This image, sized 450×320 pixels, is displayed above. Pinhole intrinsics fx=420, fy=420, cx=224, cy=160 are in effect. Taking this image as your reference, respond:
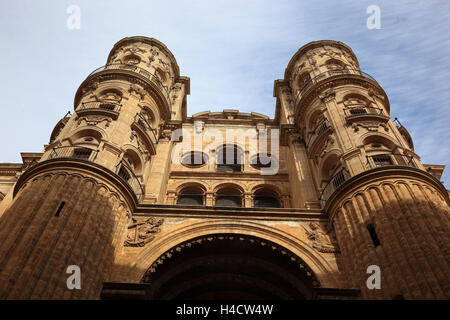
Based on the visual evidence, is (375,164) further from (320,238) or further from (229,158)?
(229,158)

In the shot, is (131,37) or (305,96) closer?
(305,96)

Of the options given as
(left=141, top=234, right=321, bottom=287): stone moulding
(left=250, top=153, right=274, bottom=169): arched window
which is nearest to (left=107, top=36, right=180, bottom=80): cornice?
(left=250, top=153, right=274, bottom=169): arched window

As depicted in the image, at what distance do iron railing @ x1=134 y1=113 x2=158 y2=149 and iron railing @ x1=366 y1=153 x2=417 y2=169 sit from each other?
10883 mm

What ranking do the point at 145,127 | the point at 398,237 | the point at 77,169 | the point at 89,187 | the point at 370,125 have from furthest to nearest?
1. the point at 145,127
2. the point at 370,125
3. the point at 77,169
4. the point at 89,187
5. the point at 398,237

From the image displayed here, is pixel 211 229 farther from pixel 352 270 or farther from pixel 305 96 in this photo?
pixel 305 96

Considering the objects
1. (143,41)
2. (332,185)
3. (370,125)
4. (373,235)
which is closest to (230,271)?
(373,235)

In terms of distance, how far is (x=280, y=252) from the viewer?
1614 centimetres

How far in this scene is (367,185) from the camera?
16.3 meters

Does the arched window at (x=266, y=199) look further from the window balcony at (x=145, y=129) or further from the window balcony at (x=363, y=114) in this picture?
the window balcony at (x=145, y=129)

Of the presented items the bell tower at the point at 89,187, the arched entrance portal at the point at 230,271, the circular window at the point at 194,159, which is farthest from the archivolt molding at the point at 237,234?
the circular window at the point at 194,159

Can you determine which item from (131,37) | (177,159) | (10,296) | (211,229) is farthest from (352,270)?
(131,37)

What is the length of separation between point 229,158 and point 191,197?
4.85 m

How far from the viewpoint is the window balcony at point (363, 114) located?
20405 mm

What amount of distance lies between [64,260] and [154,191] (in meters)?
7.40
